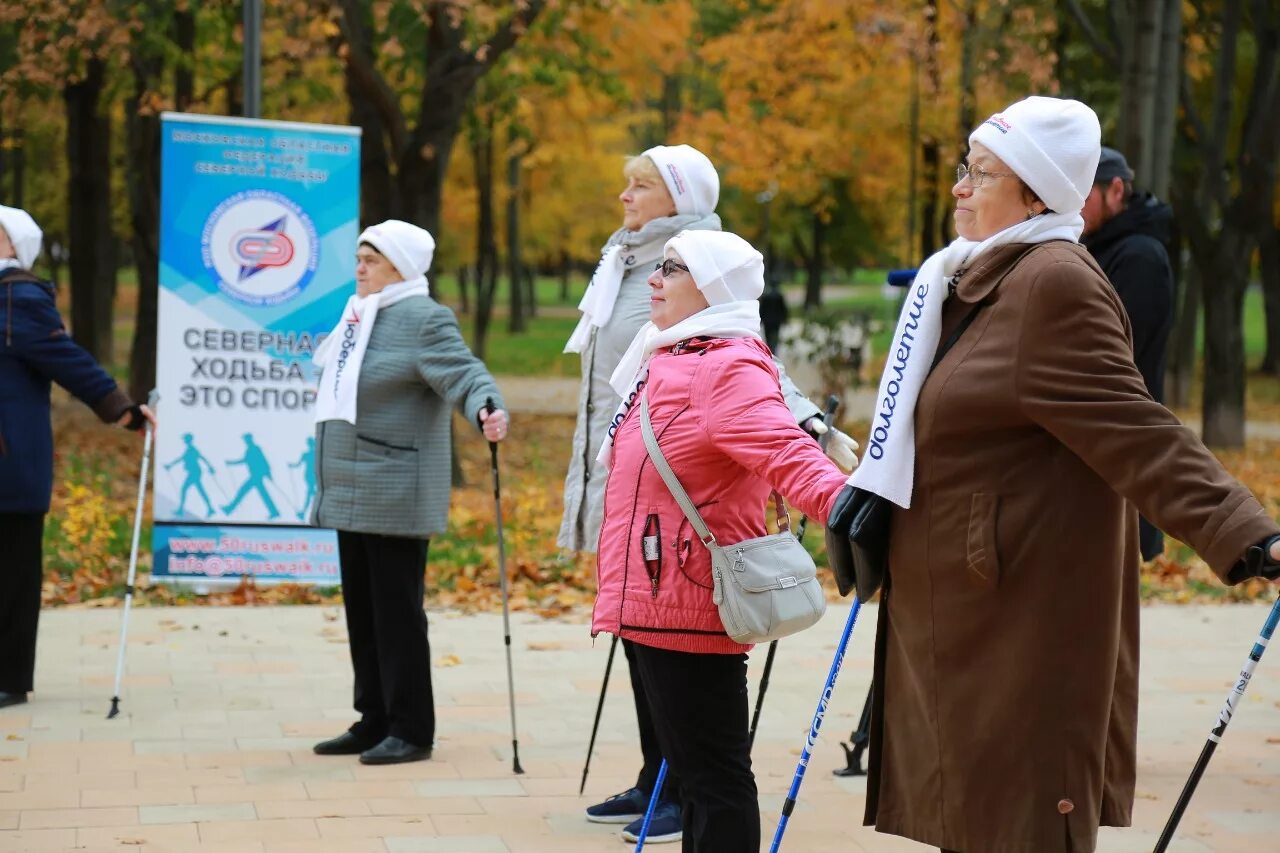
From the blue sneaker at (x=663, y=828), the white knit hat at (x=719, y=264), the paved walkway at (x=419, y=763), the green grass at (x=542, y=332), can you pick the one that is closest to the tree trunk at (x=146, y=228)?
the green grass at (x=542, y=332)

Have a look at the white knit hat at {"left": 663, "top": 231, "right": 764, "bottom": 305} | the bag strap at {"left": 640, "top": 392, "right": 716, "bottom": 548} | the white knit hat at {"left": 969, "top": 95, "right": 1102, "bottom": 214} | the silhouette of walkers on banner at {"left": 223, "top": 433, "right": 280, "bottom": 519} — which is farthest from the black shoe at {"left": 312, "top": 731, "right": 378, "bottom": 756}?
the white knit hat at {"left": 969, "top": 95, "right": 1102, "bottom": 214}

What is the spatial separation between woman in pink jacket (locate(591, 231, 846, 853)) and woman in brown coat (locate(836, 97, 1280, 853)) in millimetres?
725

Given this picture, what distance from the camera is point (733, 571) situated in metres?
4.16

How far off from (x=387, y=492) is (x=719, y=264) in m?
2.33

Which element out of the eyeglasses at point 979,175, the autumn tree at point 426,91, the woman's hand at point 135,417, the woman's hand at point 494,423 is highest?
the autumn tree at point 426,91

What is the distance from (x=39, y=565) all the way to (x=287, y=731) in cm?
137

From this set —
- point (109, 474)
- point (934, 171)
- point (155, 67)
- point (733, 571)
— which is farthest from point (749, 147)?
point (733, 571)

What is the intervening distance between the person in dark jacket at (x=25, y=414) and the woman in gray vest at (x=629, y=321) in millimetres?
2515

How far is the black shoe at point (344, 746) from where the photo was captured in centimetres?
654

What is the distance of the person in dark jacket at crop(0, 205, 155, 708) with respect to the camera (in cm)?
714

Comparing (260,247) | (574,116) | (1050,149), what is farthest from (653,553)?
(574,116)

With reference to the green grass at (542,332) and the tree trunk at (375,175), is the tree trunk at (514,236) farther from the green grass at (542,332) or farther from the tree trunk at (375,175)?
the tree trunk at (375,175)

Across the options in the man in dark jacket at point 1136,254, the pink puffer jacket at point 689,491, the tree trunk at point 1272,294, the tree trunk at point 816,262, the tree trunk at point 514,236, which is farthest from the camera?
the tree trunk at point 816,262

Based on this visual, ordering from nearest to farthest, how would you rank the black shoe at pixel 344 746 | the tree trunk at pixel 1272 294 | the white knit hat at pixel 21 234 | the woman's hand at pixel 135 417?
the black shoe at pixel 344 746, the white knit hat at pixel 21 234, the woman's hand at pixel 135 417, the tree trunk at pixel 1272 294
